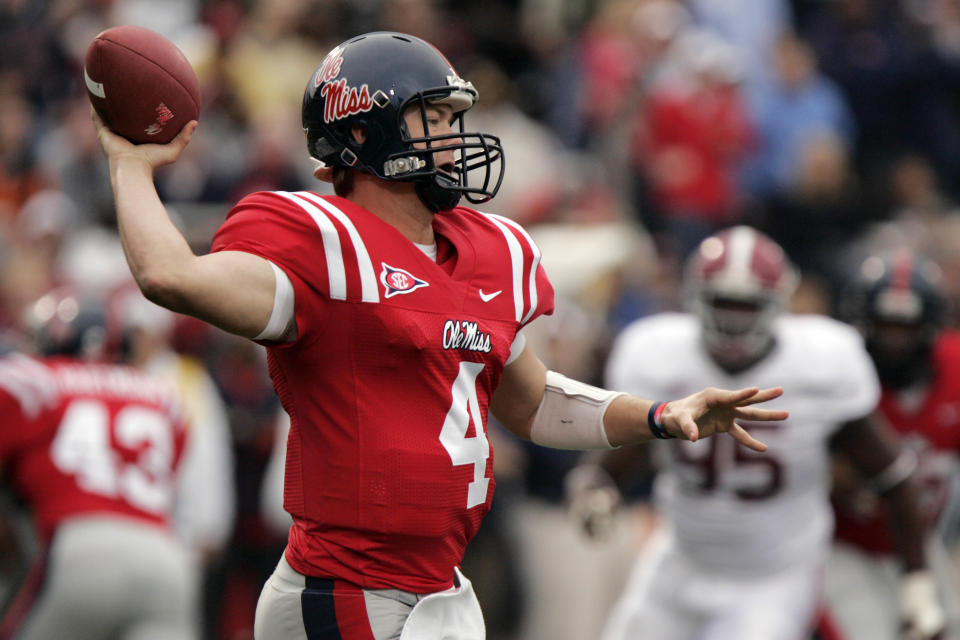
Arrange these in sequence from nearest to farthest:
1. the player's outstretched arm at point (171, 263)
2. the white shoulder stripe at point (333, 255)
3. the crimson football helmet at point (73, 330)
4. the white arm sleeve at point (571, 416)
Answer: the player's outstretched arm at point (171, 263) → the white shoulder stripe at point (333, 255) → the white arm sleeve at point (571, 416) → the crimson football helmet at point (73, 330)

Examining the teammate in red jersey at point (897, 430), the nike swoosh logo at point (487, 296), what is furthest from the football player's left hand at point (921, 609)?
the nike swoosh logo at point (487, 296)

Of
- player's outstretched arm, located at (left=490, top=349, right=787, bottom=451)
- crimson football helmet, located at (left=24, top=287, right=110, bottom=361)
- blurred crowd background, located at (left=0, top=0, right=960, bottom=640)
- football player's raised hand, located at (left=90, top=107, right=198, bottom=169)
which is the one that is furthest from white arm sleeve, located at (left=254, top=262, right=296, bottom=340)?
blurred crowd background, located at (left=0, top=0, right=960, bottom=640)

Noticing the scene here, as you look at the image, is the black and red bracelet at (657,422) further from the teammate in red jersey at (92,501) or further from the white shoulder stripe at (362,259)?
Result: the teammate in red jersey at (92,501)

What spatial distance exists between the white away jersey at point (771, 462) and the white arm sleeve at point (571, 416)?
176 centimetres

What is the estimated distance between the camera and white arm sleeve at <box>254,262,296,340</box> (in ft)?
9.41

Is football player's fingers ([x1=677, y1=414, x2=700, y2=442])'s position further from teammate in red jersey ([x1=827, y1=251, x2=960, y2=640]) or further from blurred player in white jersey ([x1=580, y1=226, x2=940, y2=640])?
teammate in red jersey ([x1=827, y1=251, x2=960, y2=640])

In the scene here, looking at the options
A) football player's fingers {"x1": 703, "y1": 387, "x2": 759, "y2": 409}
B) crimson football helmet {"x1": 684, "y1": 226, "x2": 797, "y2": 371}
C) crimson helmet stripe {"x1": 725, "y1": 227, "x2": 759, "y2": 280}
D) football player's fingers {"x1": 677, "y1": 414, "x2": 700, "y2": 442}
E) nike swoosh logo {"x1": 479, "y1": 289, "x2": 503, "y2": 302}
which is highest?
nike swoosh logo {"x1": 479, "y1": 289, "x2": 503, "y2": 302}

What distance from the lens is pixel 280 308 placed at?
2875 mm

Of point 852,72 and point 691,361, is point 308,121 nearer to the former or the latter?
point 691,361

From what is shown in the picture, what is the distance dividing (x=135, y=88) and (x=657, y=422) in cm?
131

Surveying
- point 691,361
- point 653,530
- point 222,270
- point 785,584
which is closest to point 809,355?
point 691,361

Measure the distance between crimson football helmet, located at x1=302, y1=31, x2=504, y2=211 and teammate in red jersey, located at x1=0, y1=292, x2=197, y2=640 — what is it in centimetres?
270

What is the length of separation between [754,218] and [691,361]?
4.49m

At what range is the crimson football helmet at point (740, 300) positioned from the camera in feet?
17.1
